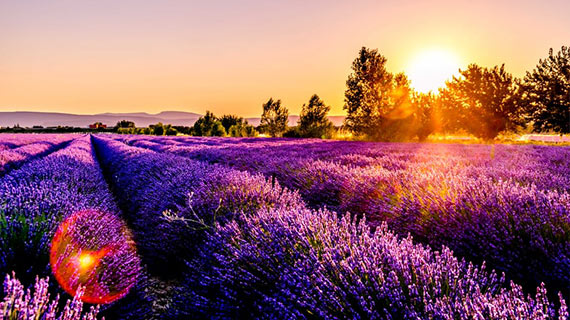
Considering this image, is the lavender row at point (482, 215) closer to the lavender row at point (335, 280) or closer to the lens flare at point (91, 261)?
the lavender row at point (335, 280)

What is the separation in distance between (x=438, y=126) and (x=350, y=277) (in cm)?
3609

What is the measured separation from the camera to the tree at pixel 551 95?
2425cm

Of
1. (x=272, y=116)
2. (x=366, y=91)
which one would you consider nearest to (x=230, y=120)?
(x=272, y=116)

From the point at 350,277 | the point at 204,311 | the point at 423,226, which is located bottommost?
the point at 204,311

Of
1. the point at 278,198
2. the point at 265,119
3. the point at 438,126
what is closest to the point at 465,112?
the point at 438,126

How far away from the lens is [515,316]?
827 mm

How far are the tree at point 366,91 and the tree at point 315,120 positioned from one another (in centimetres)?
876

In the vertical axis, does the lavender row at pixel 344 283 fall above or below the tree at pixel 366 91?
below

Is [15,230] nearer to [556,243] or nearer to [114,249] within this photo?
[114,249]

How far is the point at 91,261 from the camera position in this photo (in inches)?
68.3

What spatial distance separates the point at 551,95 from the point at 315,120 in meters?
24.0

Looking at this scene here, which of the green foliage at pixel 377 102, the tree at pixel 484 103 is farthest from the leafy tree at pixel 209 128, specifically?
the tree at pixel 484 103

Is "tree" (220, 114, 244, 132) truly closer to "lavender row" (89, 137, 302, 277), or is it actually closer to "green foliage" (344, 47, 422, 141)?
"green foliage" (344, 47, 422, 141)

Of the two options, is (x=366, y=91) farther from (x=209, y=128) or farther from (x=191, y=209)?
(x=191, y=209)
